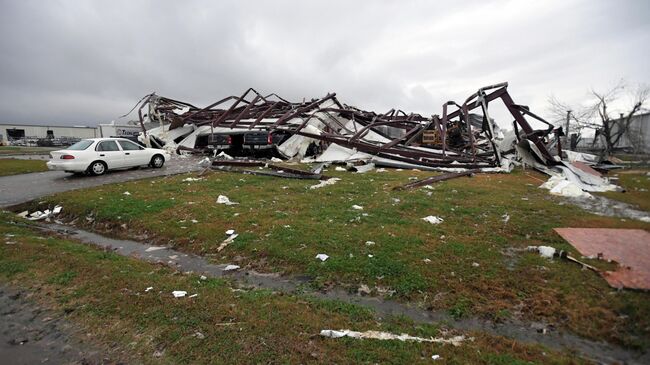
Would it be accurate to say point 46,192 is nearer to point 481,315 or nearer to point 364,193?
point 364,193

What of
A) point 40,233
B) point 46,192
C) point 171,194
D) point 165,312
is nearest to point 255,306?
point 165,312

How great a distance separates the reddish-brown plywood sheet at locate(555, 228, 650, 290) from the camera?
347 cm

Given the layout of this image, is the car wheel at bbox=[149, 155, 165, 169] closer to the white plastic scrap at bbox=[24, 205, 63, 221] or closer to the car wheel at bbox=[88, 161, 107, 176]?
the car wheel at bbox=[88, 161, 107, 176]

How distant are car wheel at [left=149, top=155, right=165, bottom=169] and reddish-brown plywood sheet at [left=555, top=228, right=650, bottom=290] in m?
12.6

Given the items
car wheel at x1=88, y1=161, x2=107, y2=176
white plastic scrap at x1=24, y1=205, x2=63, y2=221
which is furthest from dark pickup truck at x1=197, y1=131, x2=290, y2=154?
white plastic scrap at x1=24, y1=205, x2=63, y2=221

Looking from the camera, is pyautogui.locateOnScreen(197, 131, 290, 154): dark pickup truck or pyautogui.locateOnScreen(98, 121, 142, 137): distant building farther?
pyautogui.locateOnScreen(98, 121, 142, 137): distant building

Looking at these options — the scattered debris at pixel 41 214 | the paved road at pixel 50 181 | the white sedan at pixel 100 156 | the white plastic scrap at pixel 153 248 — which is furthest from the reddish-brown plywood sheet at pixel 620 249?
the white sedan at pixel 100 156

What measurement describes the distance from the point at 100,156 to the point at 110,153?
0.35 meters

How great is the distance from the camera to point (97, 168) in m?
11.1

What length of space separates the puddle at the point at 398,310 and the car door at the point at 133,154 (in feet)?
25.5

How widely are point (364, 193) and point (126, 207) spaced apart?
16.2ft

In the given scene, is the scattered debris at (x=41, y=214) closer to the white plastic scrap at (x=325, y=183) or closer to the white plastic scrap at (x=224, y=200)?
the white plastic scrap at (x=224, y=200)

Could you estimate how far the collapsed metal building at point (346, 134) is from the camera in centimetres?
1244

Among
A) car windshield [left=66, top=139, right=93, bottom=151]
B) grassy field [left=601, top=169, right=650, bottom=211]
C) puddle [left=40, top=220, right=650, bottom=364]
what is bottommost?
puddle [left=40, top=220, right=650, bottom=364]
